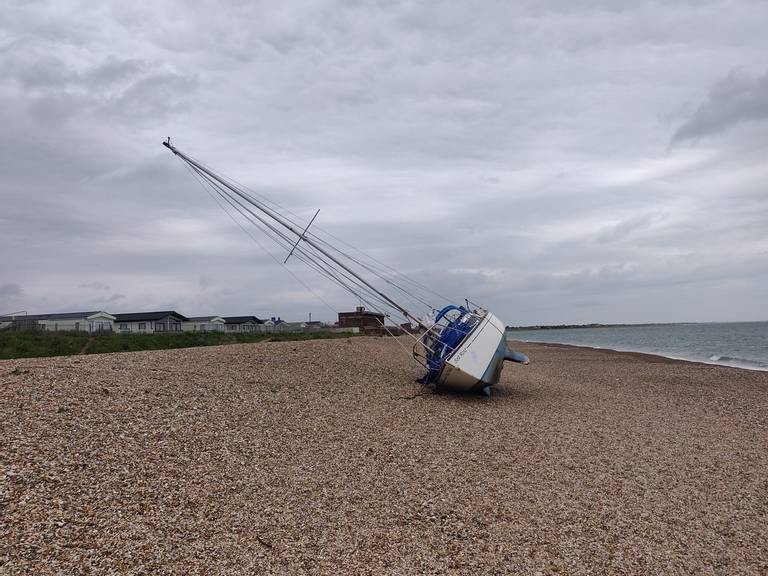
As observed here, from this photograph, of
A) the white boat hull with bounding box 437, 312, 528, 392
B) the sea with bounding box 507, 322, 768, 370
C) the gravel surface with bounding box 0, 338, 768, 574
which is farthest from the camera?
the sea with bounding box 507, 322, 768, 370

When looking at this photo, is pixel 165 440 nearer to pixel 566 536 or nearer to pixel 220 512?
pixel 220 512

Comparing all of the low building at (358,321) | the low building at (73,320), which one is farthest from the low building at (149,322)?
the low building at (358,321)

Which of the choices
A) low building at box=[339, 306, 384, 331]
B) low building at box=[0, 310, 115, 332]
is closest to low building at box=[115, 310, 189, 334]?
low building at box=[0, 310, 115, 332]

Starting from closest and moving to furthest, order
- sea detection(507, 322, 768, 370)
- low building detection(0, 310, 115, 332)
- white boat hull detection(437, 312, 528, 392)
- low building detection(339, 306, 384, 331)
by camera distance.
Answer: white boat hull detection(437, 312, 528, 392)
sea detection(507, 322, 768, 370)
low building detection(0, 310, 115, 332)
low building detection(339, 306, 384, 331)

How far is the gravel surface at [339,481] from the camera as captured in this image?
22.3 feet

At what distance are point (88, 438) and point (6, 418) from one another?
1399 millimetres

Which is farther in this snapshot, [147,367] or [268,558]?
[147,367]

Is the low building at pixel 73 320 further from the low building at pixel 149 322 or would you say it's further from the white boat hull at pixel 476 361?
the white boat hull at pixel 476 361

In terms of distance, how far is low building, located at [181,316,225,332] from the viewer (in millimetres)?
70081

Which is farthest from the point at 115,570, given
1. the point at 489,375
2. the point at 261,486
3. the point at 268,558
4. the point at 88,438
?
the point at 489,375

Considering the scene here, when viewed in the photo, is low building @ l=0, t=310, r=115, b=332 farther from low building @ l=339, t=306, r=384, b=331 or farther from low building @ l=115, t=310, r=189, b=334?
low building @ l=339, t=306, r=384, b=331

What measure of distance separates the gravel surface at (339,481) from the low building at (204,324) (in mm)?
53461

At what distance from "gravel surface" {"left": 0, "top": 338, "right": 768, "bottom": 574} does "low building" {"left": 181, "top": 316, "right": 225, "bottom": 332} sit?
53461 mm

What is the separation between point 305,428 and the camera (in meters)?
12.1
